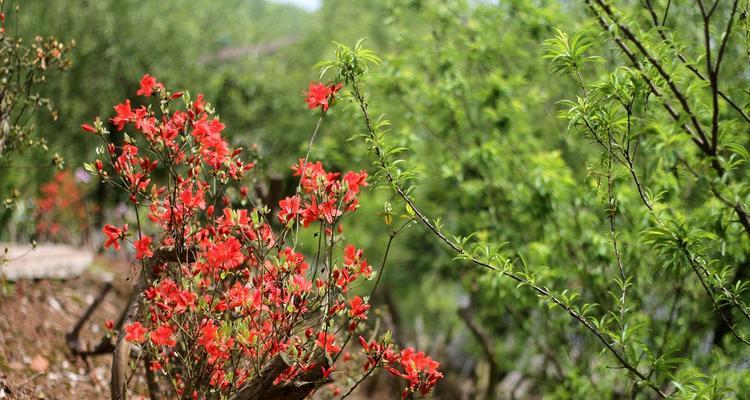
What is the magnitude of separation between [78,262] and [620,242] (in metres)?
4.92

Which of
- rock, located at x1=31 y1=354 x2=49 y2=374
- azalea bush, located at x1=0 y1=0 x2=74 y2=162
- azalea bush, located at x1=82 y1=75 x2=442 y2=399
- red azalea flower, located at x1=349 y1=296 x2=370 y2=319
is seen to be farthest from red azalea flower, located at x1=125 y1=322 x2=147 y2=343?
rock, located at x1=31 y1=354 x2=49 y2=374

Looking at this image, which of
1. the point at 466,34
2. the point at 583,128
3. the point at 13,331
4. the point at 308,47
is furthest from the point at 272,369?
the point at 308,47

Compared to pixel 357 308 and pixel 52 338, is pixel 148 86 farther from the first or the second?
pixel 52 338

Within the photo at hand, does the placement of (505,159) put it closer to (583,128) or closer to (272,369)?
(583,128)

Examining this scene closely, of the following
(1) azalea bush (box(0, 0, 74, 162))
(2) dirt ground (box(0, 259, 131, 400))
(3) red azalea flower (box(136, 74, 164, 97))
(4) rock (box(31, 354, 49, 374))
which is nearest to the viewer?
(3) red azalea flower (box(136, 74, 164, 97))

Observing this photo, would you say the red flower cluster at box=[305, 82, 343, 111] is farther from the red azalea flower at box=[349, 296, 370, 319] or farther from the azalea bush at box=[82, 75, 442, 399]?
the red azalea flower at box=[349, 296, 370, 319]

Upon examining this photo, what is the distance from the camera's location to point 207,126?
2.79 m

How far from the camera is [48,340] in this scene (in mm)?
4887

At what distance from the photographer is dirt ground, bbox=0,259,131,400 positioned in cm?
414

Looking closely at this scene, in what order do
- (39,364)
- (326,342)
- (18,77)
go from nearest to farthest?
(326,342) → (18,77) → (39,364)

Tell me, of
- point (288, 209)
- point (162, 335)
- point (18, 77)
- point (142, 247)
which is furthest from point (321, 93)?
point (18, 77)

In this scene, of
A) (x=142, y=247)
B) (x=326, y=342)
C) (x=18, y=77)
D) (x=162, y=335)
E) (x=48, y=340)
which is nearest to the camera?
(x=162, y=335)

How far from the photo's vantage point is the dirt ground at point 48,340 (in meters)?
4.14

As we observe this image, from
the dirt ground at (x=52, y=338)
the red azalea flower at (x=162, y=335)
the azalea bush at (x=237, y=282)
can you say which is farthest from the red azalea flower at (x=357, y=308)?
the dirt ground at (x=52, y=338)
